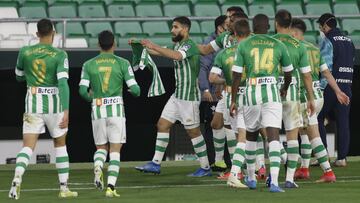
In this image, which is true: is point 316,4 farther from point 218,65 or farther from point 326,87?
point 218,65

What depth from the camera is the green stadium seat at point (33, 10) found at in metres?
20.8

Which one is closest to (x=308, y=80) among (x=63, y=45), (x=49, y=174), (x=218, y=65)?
(x=218, y=65)

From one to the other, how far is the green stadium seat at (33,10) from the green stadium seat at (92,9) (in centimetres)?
69

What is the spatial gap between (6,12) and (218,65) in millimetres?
7852

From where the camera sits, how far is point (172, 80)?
754 inches

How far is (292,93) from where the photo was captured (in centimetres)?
1287

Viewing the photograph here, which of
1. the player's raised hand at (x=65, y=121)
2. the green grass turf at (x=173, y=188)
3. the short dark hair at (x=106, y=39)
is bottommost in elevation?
the green grass turf at (x=173, y=188)

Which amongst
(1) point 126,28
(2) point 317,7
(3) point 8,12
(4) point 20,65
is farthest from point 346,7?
(4) point 20,65

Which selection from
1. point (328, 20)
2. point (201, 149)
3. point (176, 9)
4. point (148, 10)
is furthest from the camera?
point (176, 9)

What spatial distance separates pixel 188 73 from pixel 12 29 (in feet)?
15.4

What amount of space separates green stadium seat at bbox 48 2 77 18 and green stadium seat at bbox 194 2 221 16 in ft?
7.67

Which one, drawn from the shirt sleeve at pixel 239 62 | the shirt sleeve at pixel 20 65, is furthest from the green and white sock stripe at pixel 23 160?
the shirt sleeve at pixel 239 62

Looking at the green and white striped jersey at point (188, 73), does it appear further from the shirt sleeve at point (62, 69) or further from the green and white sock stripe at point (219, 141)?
the shirt sleeve at point (62, 69)

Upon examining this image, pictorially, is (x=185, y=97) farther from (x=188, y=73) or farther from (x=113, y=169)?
(x=113, y=169)
